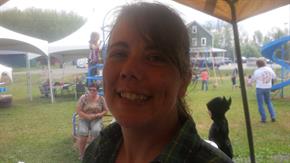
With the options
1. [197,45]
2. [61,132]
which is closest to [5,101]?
[61,132]

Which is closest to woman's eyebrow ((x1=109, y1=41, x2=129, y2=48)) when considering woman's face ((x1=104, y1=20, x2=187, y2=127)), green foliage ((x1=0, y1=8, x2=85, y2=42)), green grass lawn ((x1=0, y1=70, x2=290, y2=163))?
woman's face ((x1=104, y1=20, x2=187, y2=127))

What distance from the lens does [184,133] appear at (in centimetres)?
73

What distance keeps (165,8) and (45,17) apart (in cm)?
2799

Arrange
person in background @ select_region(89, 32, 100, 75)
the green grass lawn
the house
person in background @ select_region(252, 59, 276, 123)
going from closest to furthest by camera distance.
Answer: the house, the green grass lawn, person in background @ select_region(89, 32, 100, 75), person in background @ select_region(252, 59, 276, 123)

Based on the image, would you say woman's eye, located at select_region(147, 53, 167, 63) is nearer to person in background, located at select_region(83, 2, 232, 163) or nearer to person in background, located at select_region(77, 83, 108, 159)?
person in background, located at select_region(83, 2, 232, 163)

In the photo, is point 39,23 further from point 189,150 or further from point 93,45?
point 189,150

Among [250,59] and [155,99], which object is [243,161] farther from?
[250,59]

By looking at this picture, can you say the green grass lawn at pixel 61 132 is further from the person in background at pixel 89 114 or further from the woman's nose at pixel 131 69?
the woman's nose at pixel 131 69

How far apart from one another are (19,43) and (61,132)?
14.0ft

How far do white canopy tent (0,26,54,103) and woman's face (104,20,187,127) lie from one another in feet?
31.0

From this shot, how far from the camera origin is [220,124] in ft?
11.0

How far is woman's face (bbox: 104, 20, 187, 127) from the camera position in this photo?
0.67 metres

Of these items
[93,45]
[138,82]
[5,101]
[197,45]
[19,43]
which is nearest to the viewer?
[138,82]

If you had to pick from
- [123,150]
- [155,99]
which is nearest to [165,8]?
[155,99]
